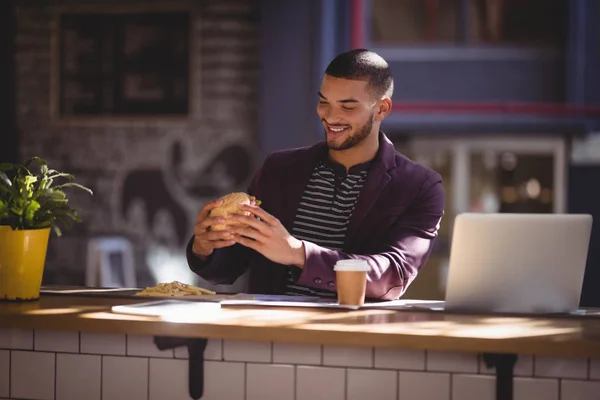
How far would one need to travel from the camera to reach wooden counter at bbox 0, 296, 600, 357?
185 cm

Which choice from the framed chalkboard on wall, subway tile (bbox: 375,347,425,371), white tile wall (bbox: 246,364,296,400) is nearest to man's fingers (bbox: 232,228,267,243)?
white tile wall (bbox: 246,364,296,400)

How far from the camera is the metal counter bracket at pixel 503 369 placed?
1906 mm

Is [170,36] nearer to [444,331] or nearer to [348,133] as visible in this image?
[348,133]

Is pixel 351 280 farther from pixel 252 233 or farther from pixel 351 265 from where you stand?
pixel 252 233

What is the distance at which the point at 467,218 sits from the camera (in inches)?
83.3

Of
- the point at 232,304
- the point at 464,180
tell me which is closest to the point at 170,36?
the point at 464,180

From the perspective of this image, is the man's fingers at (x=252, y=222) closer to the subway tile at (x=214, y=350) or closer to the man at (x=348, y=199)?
the man at (x=348, y=199)

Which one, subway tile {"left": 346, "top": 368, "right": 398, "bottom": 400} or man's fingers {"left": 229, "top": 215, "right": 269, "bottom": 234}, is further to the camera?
man's fingers {"left": 229, "top": 215, "right": 269, "bottom": 234}

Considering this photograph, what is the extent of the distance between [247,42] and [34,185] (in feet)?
17.9

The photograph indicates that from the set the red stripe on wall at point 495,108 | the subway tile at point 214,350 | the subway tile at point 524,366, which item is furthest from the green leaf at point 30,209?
the red stripe on wall at point 495,108

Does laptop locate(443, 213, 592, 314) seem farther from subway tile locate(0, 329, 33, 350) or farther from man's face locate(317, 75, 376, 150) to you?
subway tile locate(0, 329, 33, 350)

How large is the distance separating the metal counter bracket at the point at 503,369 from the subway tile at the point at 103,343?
0.86m

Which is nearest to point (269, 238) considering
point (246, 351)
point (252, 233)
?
point (252, 233)

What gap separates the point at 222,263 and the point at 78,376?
75 cm
